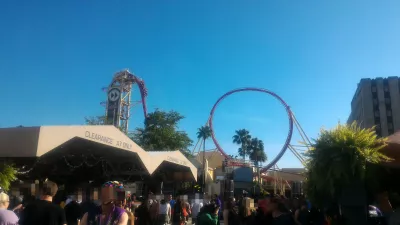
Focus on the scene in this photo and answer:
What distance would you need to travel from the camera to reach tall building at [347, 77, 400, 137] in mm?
64688

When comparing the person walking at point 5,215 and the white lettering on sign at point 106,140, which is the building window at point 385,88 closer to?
the white lettering on sign at point 106,140

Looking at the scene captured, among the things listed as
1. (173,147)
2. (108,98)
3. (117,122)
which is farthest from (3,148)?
(108,98)

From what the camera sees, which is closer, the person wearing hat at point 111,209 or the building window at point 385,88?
the person wearing hat at point 111,209

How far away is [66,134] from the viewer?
12375mm

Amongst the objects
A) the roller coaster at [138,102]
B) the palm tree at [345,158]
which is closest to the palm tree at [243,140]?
the roller coaster at [138,102]

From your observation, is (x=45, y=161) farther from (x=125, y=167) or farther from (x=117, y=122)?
(x=117, y=122)

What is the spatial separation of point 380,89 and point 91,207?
6750cm

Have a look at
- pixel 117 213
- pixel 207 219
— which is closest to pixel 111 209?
pixel 117 213

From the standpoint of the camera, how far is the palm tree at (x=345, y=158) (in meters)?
7.28

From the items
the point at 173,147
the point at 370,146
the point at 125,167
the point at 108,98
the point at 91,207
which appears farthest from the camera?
the point at 108,98

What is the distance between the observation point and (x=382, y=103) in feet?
212

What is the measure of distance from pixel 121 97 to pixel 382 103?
4692 cm

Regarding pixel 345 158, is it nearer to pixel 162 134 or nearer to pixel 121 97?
pixel 162 134

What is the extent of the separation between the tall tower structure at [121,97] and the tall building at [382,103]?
40.7 meters
